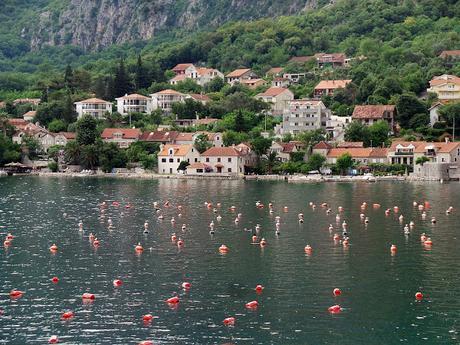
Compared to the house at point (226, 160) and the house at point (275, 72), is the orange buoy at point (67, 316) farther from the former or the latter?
the house at point (275, 72)

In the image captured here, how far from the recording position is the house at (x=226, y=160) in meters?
115

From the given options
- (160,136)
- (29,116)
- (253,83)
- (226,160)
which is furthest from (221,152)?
(253,83)

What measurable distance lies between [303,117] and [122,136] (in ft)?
80.2

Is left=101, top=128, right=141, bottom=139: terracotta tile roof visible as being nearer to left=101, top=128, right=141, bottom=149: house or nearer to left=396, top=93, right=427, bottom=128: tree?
left=101, top=128, right=141, bottom=149: house

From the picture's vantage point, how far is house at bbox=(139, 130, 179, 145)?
410 ft

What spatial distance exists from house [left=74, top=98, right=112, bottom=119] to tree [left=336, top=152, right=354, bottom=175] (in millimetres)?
45046

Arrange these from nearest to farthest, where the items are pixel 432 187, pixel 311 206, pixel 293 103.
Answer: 1. pixel 311 206
2. pixel 432 187
3. pixel 293 103

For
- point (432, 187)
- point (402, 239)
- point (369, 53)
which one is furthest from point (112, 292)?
point (369, 53)

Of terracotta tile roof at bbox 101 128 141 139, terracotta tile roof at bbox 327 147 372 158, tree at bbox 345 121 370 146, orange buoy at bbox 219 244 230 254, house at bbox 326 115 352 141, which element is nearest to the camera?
orange buoy at bbox 219 244 230 254

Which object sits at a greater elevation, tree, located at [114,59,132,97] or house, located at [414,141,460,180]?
tree, located at [114,59,132,97]

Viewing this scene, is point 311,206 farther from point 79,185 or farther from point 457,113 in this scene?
point 457,113

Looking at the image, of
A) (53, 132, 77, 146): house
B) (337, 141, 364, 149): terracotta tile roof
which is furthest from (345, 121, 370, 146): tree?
(53, 132, 77, 146): house

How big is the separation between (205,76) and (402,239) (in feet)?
362

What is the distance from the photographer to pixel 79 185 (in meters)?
102
